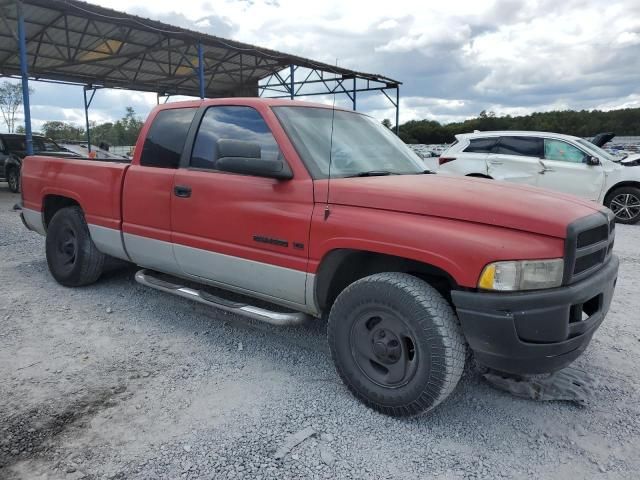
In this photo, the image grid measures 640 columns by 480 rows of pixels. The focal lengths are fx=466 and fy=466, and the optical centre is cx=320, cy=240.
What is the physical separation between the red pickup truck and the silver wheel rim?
7.60m

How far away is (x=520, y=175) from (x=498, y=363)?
770 cm

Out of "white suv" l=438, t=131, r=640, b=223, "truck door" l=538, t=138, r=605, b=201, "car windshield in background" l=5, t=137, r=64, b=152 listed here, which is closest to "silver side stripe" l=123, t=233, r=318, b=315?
"white suv" l=438, t=131, r=640, b=223

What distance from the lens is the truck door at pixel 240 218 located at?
2.93m

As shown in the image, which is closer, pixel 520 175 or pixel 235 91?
pixel 520 175

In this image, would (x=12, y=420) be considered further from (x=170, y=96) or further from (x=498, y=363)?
(x=170, y=96)

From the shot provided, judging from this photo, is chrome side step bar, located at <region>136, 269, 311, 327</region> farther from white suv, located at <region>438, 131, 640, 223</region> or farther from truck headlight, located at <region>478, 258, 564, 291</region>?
white suv, located at <region>438, 131, 640, 223</region>

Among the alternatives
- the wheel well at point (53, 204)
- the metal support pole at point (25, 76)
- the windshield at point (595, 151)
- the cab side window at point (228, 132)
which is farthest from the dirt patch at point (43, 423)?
the metal support pole at point (25, 76)

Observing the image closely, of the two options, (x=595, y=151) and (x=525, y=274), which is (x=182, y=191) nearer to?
(x=525, y=274)

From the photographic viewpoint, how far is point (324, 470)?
85.7 inches

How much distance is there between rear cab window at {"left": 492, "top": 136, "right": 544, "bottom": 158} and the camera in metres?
9.24

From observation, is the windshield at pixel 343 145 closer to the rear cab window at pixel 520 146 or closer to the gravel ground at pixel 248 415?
the gravel ground at pixel 248 415

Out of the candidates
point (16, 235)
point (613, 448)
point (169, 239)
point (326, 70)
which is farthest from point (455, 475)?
point (326, 70)

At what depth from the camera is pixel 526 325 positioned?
2211mm

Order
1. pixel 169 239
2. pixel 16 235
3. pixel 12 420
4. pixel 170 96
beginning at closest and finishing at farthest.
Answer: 1. pixel 12 420
2. pixel 169 239
3. pixel 16 235
4. pixel 170 96
